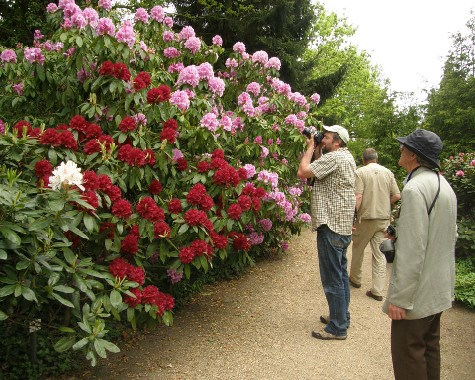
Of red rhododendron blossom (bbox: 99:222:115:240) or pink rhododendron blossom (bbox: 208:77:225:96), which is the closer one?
red rhododendron blossom (bbox: 99:222:115:240)

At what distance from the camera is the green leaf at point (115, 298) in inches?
103

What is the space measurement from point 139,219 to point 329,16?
81.3ft

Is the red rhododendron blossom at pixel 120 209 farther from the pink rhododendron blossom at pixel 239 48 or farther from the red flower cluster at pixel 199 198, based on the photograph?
the pink rhododendron blossom at pixel 239 48

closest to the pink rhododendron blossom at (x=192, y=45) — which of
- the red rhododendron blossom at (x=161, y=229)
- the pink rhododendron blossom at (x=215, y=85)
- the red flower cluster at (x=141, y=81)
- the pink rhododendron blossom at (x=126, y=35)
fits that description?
the pink rhododendron blossom at (x=215, y=85)

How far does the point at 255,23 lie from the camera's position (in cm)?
966

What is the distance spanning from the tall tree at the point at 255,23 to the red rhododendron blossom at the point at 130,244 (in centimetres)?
762

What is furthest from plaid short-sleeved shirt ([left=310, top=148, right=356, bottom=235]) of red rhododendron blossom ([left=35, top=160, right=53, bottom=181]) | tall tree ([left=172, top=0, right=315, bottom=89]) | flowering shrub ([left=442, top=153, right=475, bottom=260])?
tall tree ([left=172, top=0, right=315, bottom=89])

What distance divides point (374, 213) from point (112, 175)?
3508mm

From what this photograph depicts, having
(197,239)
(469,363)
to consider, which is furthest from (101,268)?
(469,363)

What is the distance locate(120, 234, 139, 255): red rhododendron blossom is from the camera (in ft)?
9.87

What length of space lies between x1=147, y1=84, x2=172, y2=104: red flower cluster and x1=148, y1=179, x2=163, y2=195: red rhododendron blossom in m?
0.66

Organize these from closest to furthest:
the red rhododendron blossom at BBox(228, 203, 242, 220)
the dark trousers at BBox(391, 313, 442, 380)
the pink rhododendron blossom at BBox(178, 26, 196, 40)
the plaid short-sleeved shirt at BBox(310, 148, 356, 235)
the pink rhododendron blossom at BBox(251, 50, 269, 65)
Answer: the dark trousers at BBox(391, 313, 442, 380) < the red rhododendron blossom at BBox(228, 203, 242, 220) < the plaid short-sleeved shirt at BBox(310, 148, 356, 235) < the pink rhododendron blossom at BBox(178, 26, 196, 40) < the pink rhododendron blossom at BBox(251, 50, 269, 65)

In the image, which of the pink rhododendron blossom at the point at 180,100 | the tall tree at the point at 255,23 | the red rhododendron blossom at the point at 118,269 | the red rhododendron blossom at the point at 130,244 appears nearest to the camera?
the red rhododendron blossom at the point at 118,269

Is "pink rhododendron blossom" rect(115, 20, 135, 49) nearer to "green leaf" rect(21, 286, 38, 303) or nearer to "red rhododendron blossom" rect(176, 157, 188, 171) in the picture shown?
"red rhododendron blossom" rect(176, 157, 188, 171)
